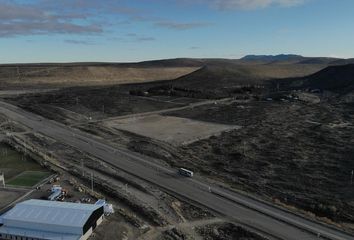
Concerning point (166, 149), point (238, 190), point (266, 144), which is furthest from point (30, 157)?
point (266, 144)

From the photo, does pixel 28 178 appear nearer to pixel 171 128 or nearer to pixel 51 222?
pixel 51 222

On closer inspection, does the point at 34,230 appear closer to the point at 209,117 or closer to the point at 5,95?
the point at 209,117

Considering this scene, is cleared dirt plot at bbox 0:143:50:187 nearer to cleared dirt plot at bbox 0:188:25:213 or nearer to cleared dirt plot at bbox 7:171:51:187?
cleared dirt plot at bbox 7:171:51:187

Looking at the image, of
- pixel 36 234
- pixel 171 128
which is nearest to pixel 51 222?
pixel 36 234

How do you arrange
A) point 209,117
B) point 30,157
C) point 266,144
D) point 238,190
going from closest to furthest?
point 238,190
point 30,157
point 266,144
point 209,117

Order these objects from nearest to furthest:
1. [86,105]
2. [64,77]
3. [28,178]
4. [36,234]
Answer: [36,234] < [28,178] < [86,105] < [64,77]

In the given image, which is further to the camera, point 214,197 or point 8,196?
point 8,196

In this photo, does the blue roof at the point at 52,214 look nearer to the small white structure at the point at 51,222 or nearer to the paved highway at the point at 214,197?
the small white structure at the point at 51,222
